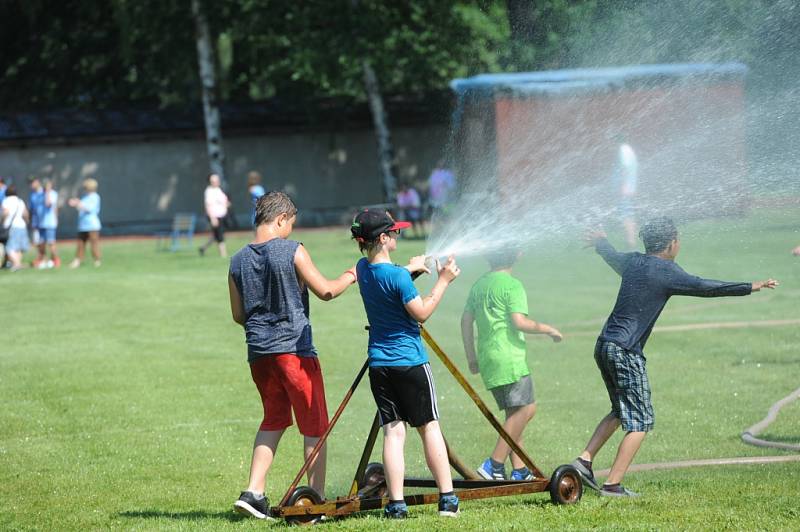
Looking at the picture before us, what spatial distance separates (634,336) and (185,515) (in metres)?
3.18

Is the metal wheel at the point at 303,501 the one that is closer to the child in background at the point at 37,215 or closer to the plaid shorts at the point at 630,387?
the plaid shorts at the point at 630,387

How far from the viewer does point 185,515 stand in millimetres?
7578

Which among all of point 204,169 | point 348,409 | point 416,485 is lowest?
point 348,409

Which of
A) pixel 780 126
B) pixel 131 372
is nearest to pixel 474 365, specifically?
pixel 780 126

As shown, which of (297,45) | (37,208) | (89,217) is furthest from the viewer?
(297,45)

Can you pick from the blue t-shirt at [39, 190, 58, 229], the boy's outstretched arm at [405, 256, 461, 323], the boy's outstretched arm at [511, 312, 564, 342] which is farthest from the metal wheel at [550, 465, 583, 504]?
the blue t-shirt at [39, 190, 58, 229]

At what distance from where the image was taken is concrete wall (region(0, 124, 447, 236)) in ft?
145

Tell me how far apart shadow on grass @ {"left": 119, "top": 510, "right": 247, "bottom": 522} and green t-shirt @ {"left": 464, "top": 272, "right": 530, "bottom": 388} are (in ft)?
6.82

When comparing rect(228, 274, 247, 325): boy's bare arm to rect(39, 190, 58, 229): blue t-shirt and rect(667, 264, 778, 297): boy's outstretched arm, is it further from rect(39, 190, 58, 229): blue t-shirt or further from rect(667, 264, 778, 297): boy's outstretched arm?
rect(39, 190, 58, 229): blue t-shirt

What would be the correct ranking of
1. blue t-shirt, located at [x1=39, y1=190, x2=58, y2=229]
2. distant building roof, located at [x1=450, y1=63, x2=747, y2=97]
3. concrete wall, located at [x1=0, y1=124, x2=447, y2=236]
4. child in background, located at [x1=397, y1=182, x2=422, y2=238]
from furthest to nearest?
concrete wall, located at [x1=0, y1=124, x2=447, y2=236] < child in background, located at [x1=397, y1=182, x2=422, y2=238] < blue t-shirt, located at [x1=39, y1=190, x2=58, y2=229] < distant building roof, located at [x1=450, y1=63, x2=747, y2=97]

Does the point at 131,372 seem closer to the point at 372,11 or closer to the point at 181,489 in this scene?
the point at 181,489

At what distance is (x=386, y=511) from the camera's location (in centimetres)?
688

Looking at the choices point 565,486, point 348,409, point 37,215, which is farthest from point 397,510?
point 37,215

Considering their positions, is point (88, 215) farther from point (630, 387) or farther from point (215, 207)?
point (630, 387)
